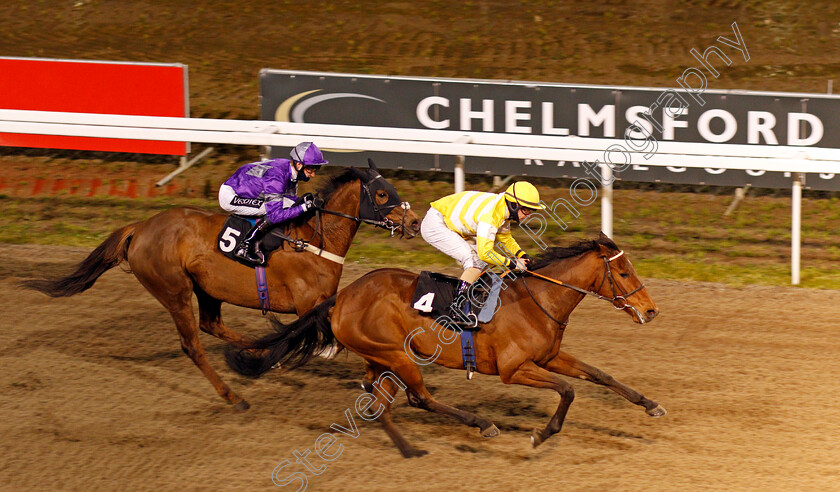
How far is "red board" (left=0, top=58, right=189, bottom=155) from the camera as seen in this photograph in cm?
997

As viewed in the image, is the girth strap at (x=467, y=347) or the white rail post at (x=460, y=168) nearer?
the girth strap at (x=467, y=347)

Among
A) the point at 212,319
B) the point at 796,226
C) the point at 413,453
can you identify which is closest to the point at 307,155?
the point at 212,319

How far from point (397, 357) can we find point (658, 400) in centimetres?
163

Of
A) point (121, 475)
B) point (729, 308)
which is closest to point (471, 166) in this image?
point (729, 308)

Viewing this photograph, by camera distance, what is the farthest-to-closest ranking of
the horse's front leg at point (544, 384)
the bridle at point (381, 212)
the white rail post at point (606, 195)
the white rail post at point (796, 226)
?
the white rail post at point (606, 195) < the white rail post at point (796, 226) < the bridle at point (381, 212) < the horse's front leg at point (544, 384)

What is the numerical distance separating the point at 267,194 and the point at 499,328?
1.73 meters

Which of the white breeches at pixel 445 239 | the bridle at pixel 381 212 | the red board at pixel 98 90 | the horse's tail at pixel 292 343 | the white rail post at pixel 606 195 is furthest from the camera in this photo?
the red board at pixel 98 90

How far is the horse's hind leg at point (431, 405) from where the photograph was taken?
5195mm

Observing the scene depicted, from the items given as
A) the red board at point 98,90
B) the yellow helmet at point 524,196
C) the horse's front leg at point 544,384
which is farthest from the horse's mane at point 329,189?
the red board at point 98,90

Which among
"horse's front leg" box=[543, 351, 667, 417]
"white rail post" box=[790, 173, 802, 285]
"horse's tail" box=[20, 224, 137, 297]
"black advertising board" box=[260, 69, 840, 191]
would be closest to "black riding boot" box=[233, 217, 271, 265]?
"horse's tail" box=[20, 224, 137, 297]

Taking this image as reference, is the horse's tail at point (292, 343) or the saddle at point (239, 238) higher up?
the saddle at point (239, 238)

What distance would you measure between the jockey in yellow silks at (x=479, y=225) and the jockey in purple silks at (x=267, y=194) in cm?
83

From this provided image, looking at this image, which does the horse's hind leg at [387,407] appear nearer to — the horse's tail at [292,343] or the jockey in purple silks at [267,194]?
the horse's tail at [292,343]

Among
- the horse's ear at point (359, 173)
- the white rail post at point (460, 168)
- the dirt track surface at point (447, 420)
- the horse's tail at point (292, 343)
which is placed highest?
the horse's ear at point (359, 173)
